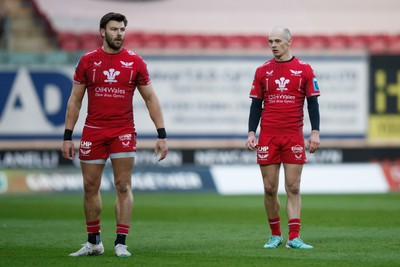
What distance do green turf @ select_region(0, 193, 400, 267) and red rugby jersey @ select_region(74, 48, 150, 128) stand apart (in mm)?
1320

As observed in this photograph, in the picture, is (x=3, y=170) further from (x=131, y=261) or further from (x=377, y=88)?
(x=131, y=261)

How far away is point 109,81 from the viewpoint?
9.84 metres

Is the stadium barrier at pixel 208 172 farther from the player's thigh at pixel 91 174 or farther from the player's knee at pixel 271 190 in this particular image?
the player's thigh at pixel 91 174

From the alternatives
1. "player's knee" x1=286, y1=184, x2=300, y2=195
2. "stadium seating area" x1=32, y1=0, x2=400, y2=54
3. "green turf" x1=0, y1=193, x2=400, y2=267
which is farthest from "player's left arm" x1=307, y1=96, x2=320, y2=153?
"stadium seating area" x1=32, y1=0, x2=400, y2=54

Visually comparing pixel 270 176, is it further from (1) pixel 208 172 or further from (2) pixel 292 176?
(1) pixel 208 172

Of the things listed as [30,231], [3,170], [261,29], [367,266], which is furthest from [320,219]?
[261,29]

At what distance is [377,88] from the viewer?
23312mm

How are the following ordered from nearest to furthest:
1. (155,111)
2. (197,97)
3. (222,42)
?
(155,111) → (197,97) → (222,42)

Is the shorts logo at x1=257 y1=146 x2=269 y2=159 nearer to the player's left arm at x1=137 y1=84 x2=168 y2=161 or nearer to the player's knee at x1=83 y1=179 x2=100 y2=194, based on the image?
the player's left arm at x1=137 y1=84 x2=168 y2=161

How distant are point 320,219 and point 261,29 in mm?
12134

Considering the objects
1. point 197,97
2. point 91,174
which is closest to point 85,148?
point 91,174

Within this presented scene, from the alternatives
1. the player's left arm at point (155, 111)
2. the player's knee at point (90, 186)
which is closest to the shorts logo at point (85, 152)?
the player's knee at point (90, 186)

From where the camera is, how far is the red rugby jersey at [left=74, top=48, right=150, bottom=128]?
9.84m

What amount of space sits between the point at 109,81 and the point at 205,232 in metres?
3.55
